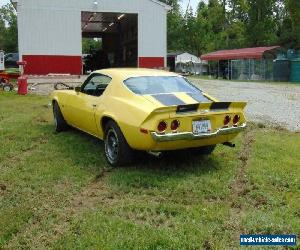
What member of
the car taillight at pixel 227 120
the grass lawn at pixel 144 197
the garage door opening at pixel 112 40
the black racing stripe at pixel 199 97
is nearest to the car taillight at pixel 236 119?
the car taillight at pixel 227 120

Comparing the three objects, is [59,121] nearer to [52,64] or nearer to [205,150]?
[205,150]

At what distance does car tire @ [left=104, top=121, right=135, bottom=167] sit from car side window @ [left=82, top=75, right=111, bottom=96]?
2.91 feet

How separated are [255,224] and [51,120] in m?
7.28

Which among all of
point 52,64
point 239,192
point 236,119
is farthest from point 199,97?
point 52,64

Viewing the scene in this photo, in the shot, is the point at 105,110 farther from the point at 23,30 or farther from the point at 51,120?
the point at 23,30

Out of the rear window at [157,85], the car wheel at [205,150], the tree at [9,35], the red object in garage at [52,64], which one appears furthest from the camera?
the tree at [9,35]

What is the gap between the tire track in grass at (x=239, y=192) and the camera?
4414 mm

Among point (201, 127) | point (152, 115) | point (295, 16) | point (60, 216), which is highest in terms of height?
point (295, 16)

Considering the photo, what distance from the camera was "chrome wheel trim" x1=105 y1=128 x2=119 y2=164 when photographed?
663 cm

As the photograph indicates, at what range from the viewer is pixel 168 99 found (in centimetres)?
649

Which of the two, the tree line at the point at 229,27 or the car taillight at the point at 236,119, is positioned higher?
the tree line at the point at 229,27

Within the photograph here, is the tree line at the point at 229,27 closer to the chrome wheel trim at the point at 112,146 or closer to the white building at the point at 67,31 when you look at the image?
the white building at the point at 67,31

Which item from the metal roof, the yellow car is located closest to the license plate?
the yellow car

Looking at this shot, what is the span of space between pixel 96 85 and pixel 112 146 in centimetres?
147
